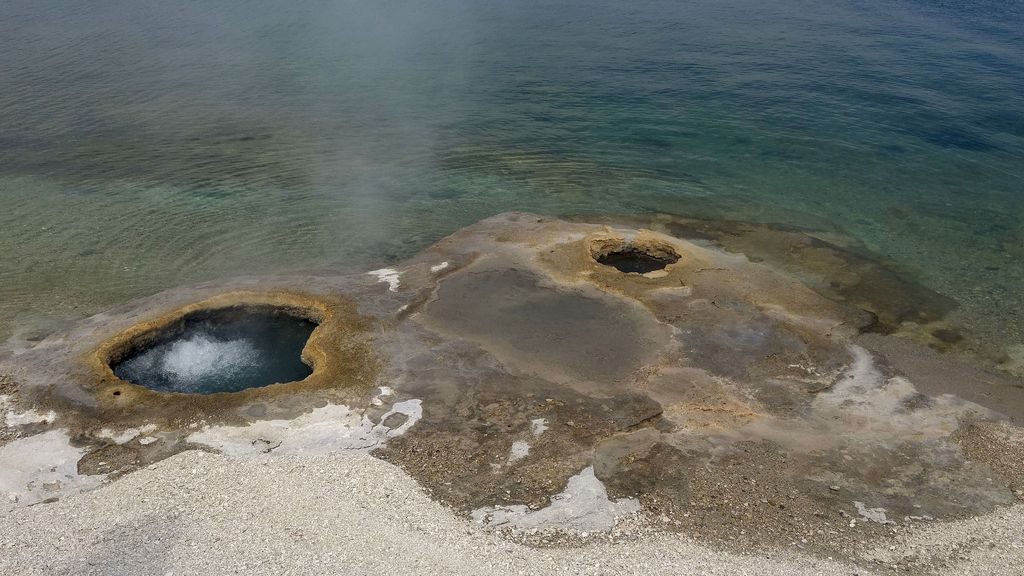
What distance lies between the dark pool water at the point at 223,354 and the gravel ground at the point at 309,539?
3.59 meters

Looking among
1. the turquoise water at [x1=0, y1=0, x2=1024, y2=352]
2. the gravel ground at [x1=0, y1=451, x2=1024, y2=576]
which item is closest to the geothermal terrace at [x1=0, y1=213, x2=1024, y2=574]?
the gravel ground at [x1=0, y1=451, x2=1024, y2=576]

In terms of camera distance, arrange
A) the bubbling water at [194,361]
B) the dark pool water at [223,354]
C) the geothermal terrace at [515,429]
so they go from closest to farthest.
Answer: the geothermal terrace at [515,429]
the dark pool water at [223,354]
the bubbling water at [194,361]

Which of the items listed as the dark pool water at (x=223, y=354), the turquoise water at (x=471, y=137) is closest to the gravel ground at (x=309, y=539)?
the dark pool water at (x=223, y=354)

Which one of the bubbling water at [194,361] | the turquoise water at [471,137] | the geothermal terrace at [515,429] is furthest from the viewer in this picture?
the turquoise water at [471,137]

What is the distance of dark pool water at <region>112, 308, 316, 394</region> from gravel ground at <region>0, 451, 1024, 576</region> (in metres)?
3.59

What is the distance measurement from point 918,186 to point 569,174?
13.6 meters

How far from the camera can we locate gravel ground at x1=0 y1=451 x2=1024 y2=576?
1176cm

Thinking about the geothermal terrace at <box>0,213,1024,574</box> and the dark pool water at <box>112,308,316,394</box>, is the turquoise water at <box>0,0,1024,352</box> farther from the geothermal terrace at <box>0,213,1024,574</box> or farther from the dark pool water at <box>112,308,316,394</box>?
the geothermal terrace at <box>0,213,1024,574</box>

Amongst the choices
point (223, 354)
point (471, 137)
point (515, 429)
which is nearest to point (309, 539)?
point (515, 429)

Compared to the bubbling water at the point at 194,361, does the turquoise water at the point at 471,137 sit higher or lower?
higher

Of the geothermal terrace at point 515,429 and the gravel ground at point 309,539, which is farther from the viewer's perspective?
the geothermal terrace at point 515,429

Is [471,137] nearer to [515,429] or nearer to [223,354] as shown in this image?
[223,354]

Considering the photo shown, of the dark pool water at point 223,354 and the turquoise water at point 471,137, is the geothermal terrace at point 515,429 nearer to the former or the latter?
the dark pool water at point 223,354

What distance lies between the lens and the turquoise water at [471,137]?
23.9 m
